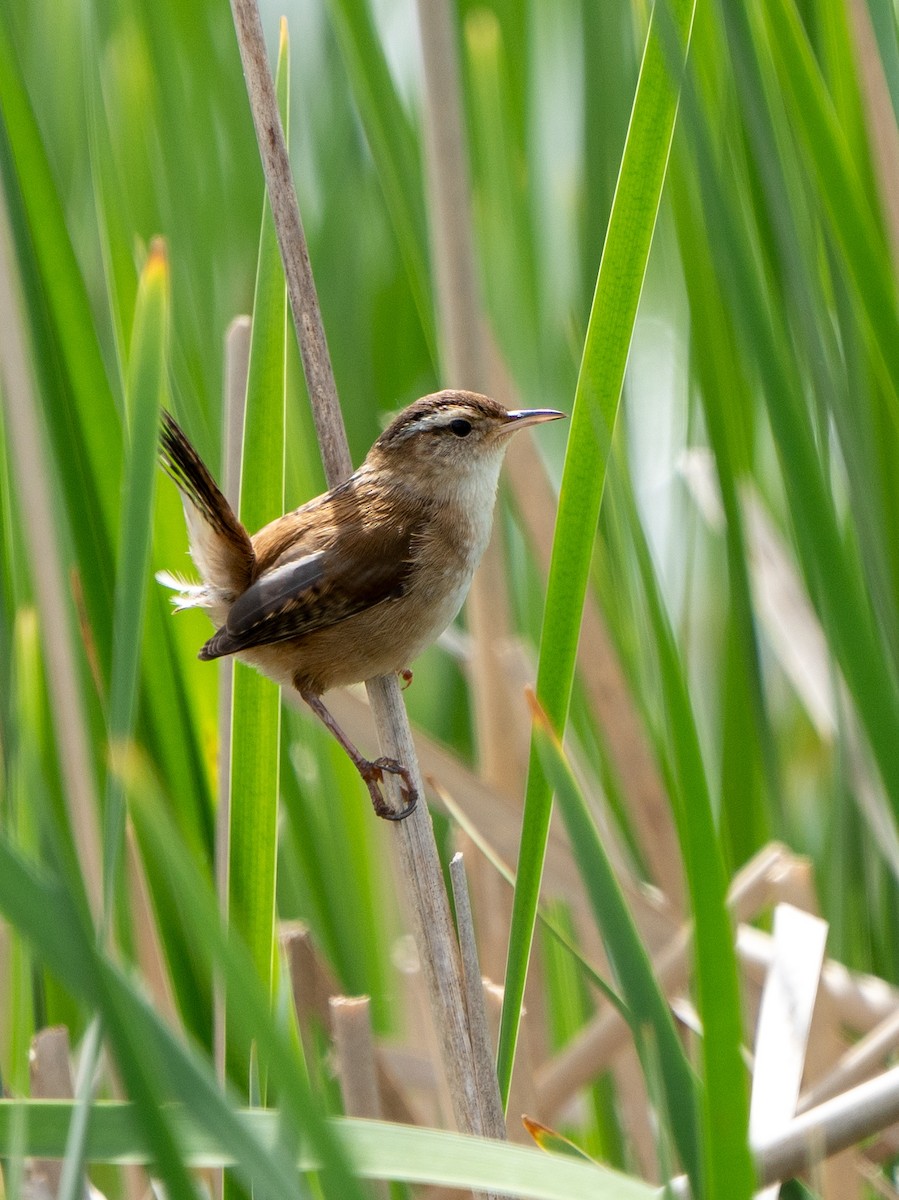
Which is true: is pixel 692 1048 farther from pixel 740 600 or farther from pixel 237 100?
pixel 237 100

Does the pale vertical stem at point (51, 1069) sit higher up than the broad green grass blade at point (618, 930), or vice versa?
the broad green grass blade at point (618, 930)

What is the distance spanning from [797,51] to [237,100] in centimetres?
136

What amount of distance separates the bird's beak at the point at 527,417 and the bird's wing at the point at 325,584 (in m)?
0.23

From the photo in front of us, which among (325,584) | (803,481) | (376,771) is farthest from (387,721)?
(803,481)

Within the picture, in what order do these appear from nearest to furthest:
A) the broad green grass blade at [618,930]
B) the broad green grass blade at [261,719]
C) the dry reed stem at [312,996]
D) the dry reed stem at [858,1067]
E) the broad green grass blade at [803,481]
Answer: the broad green grass blade at [618,930] < the broad green grass blade at [803,481] < the broad green grass blade at [261,719] < the dry reed stem at [858,1067] < the dry reed stem at [312,996]

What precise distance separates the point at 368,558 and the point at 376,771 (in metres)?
0.36

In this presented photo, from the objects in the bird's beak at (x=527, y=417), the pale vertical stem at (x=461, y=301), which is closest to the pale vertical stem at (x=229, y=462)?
the pale vertical stem at (x=461, y=301)

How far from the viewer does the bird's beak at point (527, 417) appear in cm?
194

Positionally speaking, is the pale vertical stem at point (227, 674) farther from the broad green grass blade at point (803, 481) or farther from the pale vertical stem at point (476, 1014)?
the broad green grass blade at point (803, 481)

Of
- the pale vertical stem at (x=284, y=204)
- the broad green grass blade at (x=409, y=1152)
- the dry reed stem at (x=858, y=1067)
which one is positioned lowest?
the dry reed stem at (x=858, y=1067)

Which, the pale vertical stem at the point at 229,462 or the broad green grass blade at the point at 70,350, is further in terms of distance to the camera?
the pale vertical stem at the point at 229,462

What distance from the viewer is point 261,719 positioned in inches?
58.2

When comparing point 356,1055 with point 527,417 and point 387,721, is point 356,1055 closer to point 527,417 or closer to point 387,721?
point 387,721

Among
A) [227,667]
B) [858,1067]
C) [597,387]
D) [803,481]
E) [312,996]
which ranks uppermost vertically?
[597,387]
